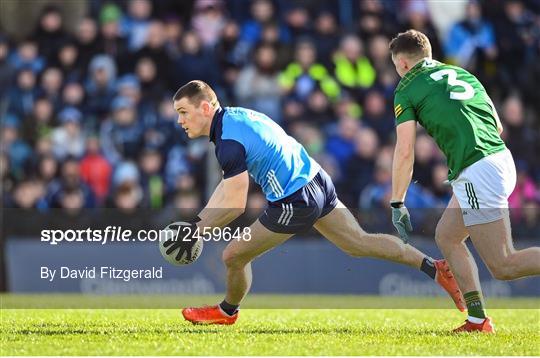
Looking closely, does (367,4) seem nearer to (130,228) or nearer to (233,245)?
(130,228)

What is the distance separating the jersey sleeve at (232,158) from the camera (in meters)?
9.30

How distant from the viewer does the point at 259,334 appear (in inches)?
363

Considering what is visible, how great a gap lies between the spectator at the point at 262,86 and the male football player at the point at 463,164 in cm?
874

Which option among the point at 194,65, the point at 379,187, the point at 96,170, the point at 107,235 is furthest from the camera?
the point at 194,65

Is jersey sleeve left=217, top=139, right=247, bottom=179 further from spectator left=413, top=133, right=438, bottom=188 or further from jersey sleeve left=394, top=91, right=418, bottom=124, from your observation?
spectator left=413, top=133, right=438, bottom=188

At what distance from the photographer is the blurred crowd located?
56.9 ft

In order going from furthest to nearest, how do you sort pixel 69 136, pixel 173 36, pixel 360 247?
pixel 173 36
pixel 69 136
pixel 360 247

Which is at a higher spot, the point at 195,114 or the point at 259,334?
the point at 195,114

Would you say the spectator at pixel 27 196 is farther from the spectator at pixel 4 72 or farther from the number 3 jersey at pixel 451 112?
the number 3 jersey at pixel 451 112

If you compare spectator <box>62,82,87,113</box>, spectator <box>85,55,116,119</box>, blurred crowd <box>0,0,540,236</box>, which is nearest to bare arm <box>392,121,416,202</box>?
blurred crowd <box>0,0,540,236</box>

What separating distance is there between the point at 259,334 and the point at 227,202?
1090 millimetres

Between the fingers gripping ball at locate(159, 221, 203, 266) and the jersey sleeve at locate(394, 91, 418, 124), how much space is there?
74.1 inches

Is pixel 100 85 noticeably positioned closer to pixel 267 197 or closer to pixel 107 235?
pixel 107 235

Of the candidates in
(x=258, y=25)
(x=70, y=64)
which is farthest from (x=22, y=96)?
(x=258, y=25)
